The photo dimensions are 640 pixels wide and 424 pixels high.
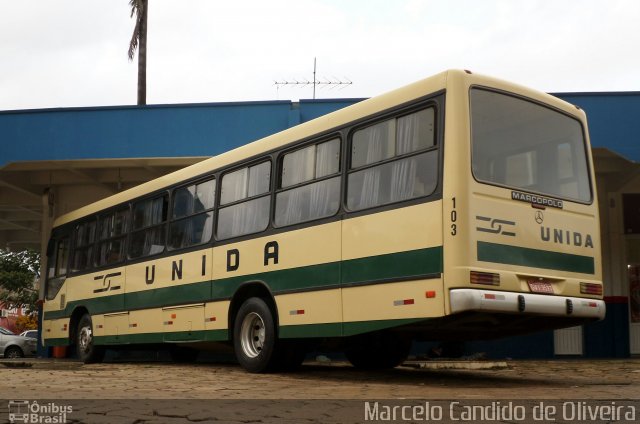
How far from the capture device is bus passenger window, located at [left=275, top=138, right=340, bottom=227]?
31.9 feet

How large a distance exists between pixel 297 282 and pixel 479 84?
3.21 meters

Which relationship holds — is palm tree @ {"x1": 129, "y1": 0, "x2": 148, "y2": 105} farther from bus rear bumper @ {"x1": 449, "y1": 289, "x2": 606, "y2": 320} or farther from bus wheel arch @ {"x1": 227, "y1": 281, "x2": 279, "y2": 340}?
bus rear bumper @ {"x1": 449, "y1": 289, "x2": 606, "y2": 320}

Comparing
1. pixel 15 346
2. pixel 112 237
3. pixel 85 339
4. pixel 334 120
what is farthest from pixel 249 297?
pixel 15 346

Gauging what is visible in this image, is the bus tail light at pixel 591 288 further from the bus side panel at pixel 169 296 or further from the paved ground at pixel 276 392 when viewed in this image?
the bus side panel at pixel 169 296

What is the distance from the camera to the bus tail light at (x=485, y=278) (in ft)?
26.3

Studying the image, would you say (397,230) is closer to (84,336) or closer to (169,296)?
(169,296)

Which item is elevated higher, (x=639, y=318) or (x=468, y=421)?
(x=639, y=318)

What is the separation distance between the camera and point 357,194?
9297 mm

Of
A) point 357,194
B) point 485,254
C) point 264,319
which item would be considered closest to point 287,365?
point 264,319

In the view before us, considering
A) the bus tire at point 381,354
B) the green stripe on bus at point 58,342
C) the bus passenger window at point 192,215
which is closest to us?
the bus tire at point 381,354

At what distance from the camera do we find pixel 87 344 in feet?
51.4

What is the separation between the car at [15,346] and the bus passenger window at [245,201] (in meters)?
19.3

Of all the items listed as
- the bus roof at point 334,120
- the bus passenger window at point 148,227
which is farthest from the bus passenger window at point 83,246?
the bus roof at point 334,120

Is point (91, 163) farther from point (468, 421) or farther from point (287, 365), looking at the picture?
point (468, 421)
